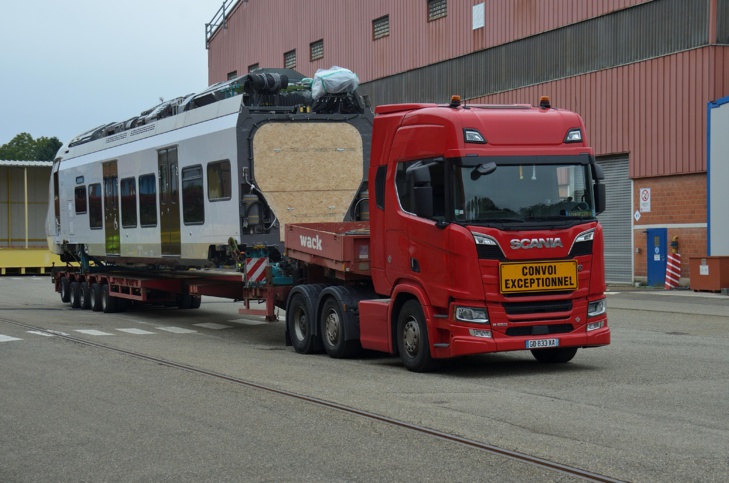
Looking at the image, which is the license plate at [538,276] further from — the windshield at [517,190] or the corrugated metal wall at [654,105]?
the corrugated metal wall at [654,105]

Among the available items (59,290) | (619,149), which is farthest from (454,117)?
(619,149)

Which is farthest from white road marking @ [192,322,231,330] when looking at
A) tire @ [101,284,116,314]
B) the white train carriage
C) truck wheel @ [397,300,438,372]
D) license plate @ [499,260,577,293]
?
license plate @ [499,260,577,293]

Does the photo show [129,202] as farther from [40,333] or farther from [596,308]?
[596,308]

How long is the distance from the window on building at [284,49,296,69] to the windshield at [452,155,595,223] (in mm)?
39083

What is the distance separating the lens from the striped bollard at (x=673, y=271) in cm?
3167

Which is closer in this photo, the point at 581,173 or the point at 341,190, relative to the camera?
the point at 581,173

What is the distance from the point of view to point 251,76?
711 inches

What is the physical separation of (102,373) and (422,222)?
4.20 m

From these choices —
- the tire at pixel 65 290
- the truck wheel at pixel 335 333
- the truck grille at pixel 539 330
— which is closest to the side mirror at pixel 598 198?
the truck grille at pixel 539 330

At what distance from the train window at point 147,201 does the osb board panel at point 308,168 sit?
4.88 metres

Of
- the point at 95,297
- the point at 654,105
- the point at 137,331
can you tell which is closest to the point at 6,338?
the point at 137,331

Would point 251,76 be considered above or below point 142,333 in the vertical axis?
above

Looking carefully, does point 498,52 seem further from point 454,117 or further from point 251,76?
point 454,117

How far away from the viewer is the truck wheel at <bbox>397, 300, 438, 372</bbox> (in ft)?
42.5
